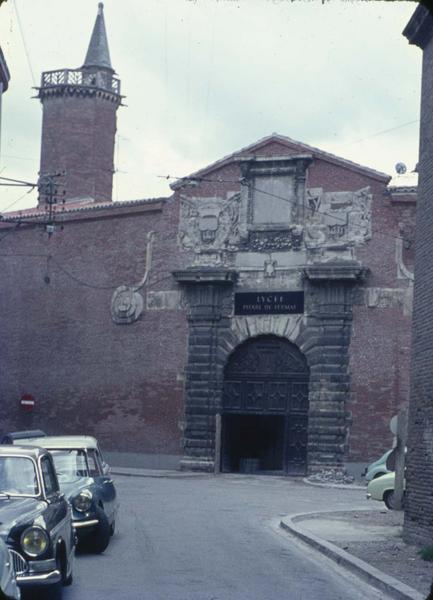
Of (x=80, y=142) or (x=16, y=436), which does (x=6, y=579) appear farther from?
(x=80, y=142)

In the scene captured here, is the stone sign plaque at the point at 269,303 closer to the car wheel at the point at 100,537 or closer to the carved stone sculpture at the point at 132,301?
the carved stone sculpture at the point at 132,301

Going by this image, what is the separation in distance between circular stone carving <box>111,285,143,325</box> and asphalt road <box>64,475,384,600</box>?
Result: 1367cm

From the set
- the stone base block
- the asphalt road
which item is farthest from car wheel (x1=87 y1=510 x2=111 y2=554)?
the stone base block

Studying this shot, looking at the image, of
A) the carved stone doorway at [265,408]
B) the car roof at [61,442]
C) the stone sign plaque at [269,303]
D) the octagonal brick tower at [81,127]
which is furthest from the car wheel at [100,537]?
the octagonal brick tower at [81,127]

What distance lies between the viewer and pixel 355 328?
3809cm

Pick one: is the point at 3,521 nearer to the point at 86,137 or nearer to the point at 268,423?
the point at 268,423

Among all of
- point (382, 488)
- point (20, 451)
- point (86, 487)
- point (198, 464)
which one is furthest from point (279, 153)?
point (20, 451)

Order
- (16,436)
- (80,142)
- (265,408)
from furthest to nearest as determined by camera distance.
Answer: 1. (80,142)
2. (265,408)
3. (16,436)

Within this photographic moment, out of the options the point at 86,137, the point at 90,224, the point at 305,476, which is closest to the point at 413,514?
the point at 305,476

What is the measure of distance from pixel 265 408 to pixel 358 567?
24377 mm

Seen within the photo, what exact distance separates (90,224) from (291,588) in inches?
1217

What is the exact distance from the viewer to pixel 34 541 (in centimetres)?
1045

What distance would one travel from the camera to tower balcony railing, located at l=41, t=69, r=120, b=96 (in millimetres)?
58156

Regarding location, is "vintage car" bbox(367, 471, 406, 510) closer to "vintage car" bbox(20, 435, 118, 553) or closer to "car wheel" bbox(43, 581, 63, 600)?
"vintage car" bbox(20, 435, 118, 553)
